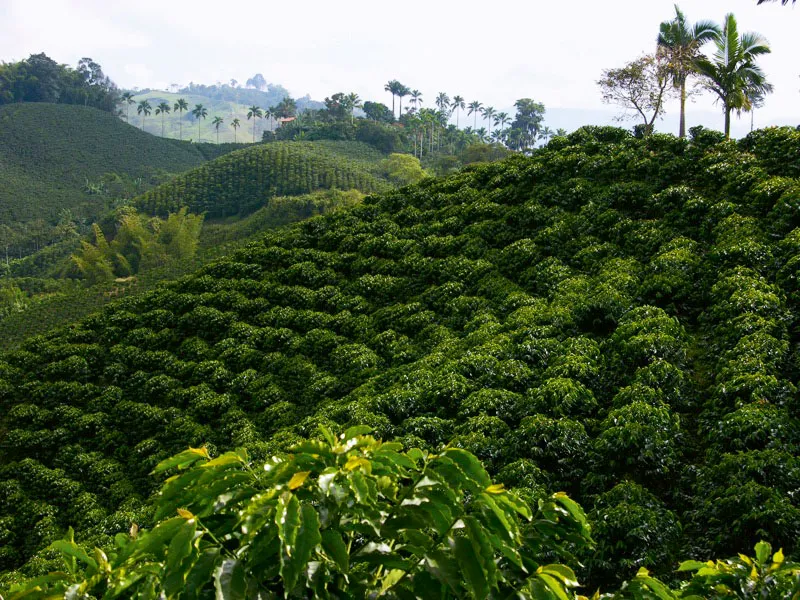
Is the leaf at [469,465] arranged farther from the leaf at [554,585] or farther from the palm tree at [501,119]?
the palm tree at [501,119]

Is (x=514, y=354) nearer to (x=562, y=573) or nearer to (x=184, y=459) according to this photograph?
(x=562, y=573)

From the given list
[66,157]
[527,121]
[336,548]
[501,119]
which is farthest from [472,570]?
[501,119]

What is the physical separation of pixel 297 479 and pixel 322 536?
8.7 inches

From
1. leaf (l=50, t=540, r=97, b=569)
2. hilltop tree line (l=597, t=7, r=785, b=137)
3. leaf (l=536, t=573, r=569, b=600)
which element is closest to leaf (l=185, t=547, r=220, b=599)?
leaf (l=50, t=540, r=97, b=569)

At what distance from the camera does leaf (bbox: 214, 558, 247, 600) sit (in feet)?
5.81

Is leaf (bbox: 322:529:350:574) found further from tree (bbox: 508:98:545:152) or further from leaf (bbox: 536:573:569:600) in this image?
tree (bbox: 508:98:545:152)

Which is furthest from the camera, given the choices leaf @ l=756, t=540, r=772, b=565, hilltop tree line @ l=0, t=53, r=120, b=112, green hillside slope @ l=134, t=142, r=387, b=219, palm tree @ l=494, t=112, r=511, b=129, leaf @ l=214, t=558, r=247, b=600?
palm tree @ l=494, t=112, r=511, b=129

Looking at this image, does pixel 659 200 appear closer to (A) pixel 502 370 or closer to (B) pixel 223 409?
(A) pixel 502 370

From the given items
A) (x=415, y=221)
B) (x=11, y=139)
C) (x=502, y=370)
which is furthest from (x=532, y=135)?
(x=502, y=370)

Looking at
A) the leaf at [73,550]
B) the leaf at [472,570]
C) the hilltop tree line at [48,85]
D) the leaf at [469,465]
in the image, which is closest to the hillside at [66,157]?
the hilltop tree line at [48,85]

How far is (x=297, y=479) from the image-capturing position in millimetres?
1902

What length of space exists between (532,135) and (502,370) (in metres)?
93.6

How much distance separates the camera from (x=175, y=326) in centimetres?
1372

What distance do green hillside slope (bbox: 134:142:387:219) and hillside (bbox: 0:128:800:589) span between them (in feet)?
156
